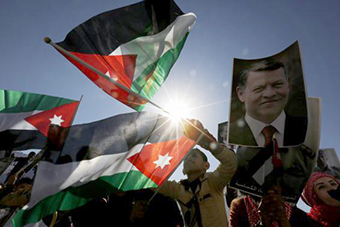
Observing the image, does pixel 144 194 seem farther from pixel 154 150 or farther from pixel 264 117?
pixel 264 117

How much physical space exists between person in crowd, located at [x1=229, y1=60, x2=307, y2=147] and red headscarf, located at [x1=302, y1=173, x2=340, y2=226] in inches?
39.8

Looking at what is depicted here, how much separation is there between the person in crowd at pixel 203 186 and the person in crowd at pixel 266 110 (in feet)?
1.37

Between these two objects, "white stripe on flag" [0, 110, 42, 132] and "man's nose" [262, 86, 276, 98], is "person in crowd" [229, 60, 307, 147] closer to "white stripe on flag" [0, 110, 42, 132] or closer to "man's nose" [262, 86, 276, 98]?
"man's nose" [262, 86, 276, 98]

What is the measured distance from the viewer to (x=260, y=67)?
3121 mm

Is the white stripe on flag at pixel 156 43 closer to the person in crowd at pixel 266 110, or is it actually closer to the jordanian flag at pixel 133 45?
the jordanian flag at pixel 133 45

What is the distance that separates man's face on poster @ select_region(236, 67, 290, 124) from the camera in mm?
2826

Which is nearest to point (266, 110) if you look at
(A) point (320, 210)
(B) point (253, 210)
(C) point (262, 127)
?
(C) point (262, 127)

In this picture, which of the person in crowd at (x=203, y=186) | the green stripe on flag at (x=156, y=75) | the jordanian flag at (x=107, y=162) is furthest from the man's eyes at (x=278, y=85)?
the green stripe on flag at (x=156, y=75)

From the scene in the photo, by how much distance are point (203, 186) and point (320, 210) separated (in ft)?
4.92

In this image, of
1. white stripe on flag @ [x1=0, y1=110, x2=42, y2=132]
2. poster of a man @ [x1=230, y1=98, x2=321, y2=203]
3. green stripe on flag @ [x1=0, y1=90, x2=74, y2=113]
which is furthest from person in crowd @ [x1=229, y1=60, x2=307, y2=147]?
white stripe on flag @ [x1=0, y1=110, x2=42, y2=132]

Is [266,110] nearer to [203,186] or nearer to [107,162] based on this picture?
[203,186]

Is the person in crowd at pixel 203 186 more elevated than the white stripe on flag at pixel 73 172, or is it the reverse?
the person in crowd at pixel 203 186

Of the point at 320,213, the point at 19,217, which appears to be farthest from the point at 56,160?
the point at 320,213

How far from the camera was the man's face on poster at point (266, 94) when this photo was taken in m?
2.83
